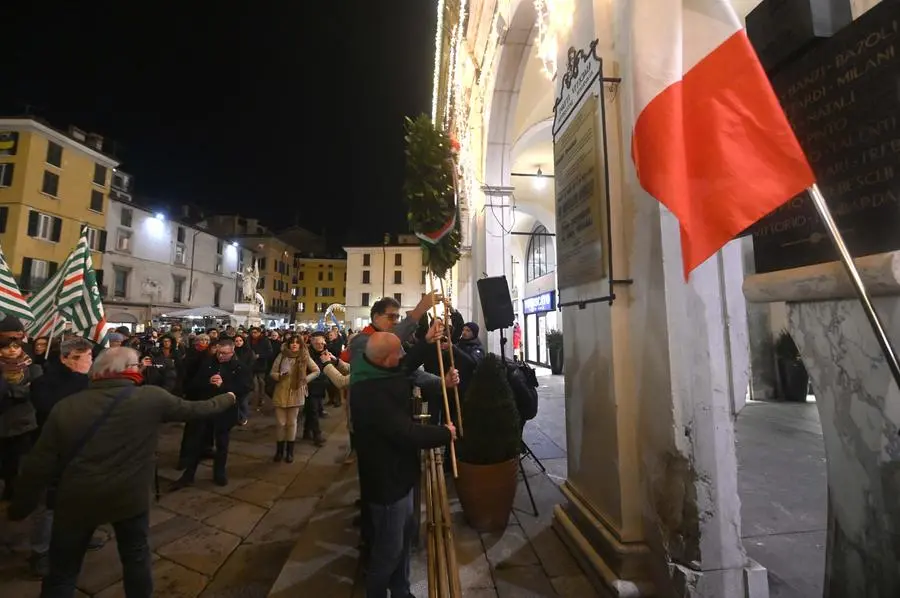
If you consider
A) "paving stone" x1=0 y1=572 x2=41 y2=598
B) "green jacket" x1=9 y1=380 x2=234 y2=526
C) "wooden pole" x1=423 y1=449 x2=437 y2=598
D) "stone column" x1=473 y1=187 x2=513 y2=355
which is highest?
"stone column" x1=473 y1=187 x2=513 y2=355

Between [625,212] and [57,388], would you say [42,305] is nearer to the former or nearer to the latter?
[57,388]

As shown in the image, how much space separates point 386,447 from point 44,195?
1337 inches

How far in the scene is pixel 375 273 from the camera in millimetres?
46844

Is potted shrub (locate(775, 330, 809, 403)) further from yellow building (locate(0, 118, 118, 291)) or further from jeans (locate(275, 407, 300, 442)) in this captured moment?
yellow building (locate(0, 118, 118, 291))

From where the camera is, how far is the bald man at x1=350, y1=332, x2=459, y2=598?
8.38 feet

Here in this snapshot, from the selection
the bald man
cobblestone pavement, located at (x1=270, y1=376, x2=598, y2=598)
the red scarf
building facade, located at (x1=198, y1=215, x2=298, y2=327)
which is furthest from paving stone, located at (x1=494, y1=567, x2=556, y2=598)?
building facade, located at (x1=198, y1=215, x2=298, y2=327)

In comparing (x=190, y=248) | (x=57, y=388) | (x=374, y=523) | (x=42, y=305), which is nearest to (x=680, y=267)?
(x=374, y=523)

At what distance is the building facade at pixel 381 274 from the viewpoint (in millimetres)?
46000

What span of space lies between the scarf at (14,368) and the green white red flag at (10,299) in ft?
6.95

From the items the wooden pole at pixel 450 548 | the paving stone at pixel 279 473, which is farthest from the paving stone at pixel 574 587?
the paving stone at pixel 279 473

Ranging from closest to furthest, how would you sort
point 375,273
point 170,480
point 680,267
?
1. point 680,267
2. point 170,480
3. point 375,273

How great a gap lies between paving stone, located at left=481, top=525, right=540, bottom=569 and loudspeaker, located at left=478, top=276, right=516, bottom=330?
92.3 inches

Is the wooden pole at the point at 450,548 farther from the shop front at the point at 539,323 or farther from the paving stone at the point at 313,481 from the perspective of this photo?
the shop front at the point at 539,323

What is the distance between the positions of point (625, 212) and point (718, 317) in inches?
37.1
